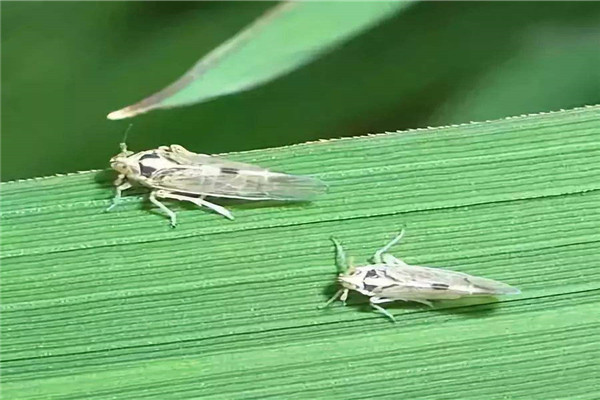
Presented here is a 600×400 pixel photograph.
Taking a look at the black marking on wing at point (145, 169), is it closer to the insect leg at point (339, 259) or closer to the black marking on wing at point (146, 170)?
the black marking on wing at point (146, 170)

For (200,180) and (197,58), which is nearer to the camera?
(200,180)

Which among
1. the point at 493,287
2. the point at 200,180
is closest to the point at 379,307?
the point at 493,287

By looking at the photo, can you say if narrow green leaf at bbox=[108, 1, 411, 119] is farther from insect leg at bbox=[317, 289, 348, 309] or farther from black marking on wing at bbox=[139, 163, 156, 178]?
insect leg at bbox=[317, 289, 348, 309]

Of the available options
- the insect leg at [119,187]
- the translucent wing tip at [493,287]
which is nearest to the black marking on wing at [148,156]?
the insect leg at [119,187]

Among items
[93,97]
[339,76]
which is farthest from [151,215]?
[339,76]

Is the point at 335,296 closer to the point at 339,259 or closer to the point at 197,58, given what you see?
the point at 339,259

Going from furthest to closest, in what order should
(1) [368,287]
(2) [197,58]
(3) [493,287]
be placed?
(2) [197,58] → (1) [368,287] → (3) [493,287]
